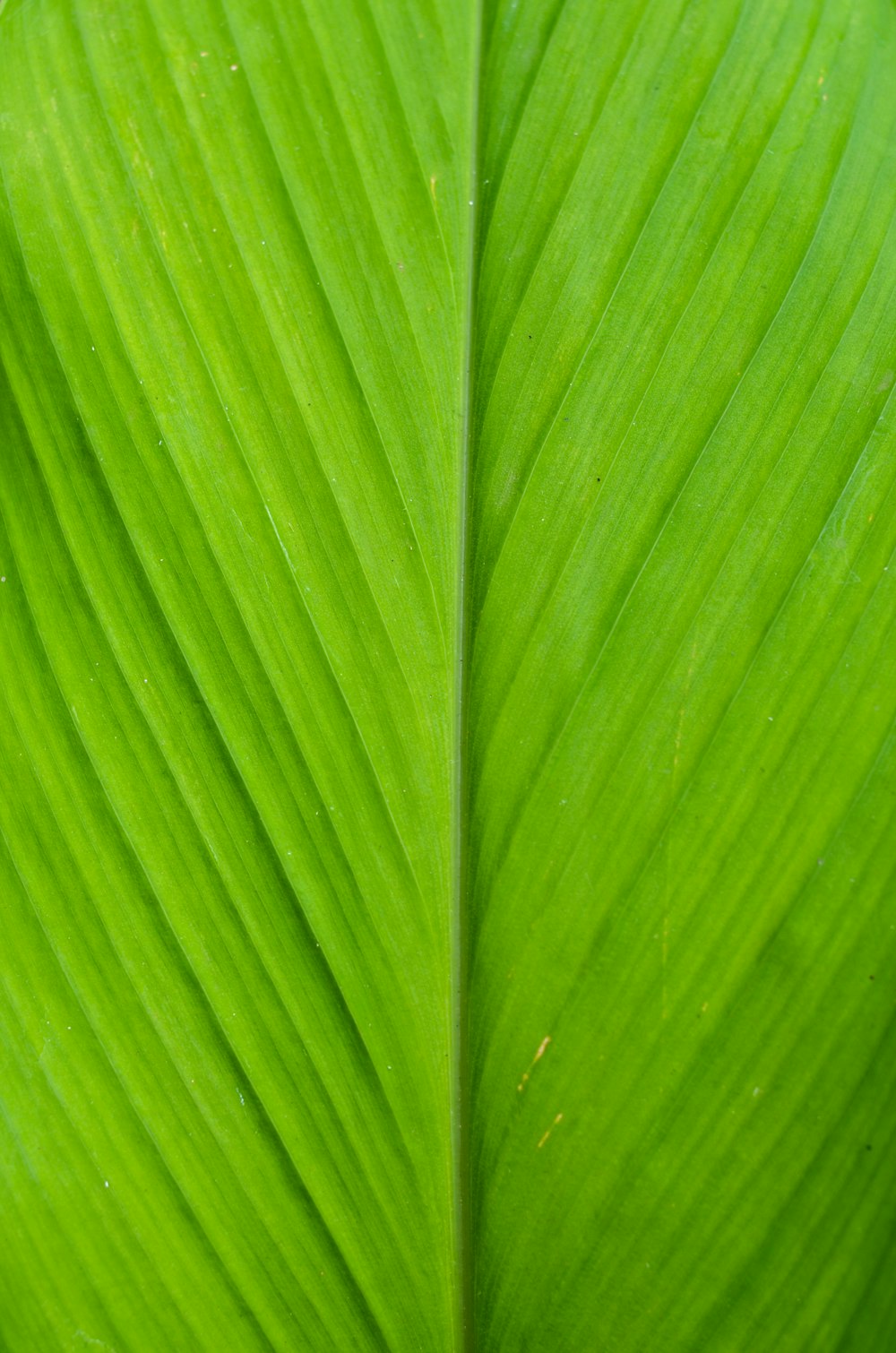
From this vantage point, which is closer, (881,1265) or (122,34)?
(881,1265)

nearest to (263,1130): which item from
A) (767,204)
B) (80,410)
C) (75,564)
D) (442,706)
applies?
(442,706)

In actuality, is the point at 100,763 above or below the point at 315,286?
below

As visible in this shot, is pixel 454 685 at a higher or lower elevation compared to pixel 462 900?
higher

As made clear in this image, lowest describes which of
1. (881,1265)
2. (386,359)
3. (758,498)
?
(881,1265)

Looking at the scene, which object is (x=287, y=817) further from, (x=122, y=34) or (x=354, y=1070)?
(x=122, y=34)
